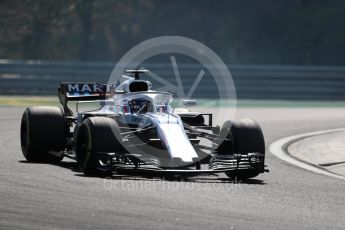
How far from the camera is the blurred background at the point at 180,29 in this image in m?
37.4

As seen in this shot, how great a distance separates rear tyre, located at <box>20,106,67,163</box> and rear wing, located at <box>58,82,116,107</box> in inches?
44.5

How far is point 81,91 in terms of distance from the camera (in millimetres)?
14625

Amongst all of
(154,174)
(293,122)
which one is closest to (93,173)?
(154,174)

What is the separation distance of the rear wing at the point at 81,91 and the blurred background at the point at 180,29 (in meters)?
21.6

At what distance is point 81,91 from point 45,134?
1.53m

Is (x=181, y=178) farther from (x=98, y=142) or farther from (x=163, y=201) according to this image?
(x=163, y=201)

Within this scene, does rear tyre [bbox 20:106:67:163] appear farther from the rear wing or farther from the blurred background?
the blurred background

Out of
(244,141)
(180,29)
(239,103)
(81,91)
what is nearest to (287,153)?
(81,91)

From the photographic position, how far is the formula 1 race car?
38.0ft

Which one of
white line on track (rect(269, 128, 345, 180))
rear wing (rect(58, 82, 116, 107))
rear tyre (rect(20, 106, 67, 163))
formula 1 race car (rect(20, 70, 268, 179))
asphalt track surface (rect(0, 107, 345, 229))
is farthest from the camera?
rear wing (rect(58, 82, 116, 107))

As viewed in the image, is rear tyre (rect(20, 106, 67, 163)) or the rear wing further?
the rear wing

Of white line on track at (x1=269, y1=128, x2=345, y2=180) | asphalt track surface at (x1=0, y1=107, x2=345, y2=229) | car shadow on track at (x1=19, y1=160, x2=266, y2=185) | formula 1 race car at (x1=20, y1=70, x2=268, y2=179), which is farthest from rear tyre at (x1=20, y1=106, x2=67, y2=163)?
white line on track at (x1=269, y1=128, x2=345, y2=180)

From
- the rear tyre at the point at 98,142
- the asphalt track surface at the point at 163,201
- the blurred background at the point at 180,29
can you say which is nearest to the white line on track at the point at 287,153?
the asphalt track surface at the point at 163,201

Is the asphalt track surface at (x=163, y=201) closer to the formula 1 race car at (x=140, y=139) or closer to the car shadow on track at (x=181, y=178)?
the car shadow on track at (x=181, y=178)
